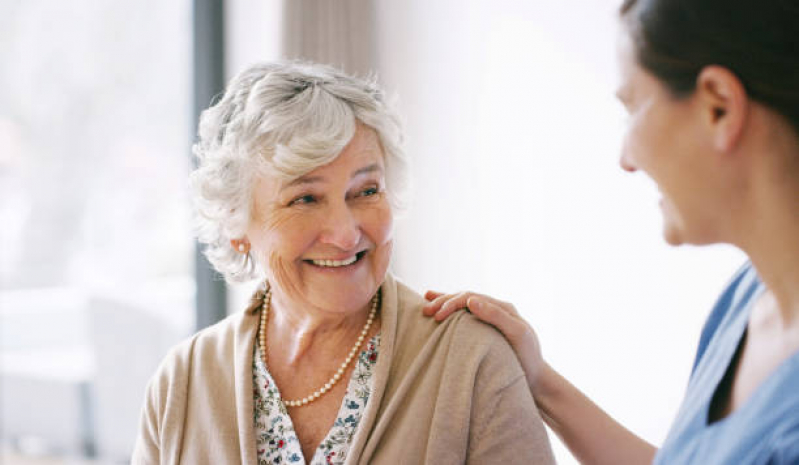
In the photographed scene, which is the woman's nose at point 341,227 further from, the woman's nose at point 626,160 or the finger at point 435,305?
the woman's nose at point 626,160

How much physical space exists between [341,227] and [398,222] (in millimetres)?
1211

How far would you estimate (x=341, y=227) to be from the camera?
1450 mm

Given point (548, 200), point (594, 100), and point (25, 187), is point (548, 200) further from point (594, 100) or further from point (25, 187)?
point (25, 187)

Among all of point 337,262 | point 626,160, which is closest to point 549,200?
point 337,262

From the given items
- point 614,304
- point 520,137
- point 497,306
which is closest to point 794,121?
point 497,306

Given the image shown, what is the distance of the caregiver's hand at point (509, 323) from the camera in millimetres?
1431

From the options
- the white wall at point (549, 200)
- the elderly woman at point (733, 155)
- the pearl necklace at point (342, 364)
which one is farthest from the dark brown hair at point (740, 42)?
the white wall at point (549, 200)

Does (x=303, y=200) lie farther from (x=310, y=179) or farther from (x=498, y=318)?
(x=498, y=318)

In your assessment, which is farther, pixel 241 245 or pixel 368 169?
pixel 241 245

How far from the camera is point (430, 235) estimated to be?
3252 mm

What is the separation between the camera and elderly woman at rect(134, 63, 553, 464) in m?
1.37

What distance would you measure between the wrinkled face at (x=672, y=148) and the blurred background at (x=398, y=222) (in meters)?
1.49

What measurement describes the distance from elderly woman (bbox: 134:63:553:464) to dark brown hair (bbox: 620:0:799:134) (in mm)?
705

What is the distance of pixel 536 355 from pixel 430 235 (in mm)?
1813
